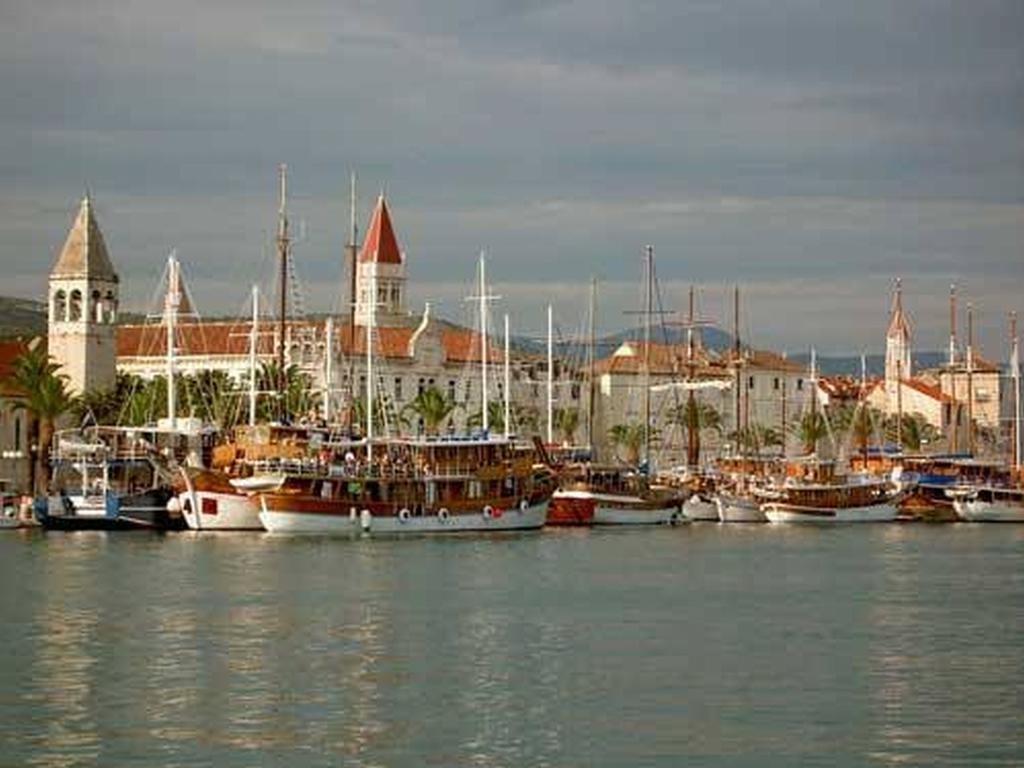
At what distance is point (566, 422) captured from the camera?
15225cm

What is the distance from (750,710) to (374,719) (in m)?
Answer: 6.43

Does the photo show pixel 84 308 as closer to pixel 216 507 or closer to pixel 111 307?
pixel 111 307

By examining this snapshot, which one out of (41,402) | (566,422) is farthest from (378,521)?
(566,422)

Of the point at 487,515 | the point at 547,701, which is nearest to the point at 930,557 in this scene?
the point at 487,515

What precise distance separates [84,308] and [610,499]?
3950 cm

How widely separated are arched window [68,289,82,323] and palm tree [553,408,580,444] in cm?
3280

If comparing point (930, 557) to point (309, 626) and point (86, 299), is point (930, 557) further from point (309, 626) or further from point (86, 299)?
point (86, 299)

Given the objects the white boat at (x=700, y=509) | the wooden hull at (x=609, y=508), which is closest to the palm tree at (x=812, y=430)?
the white boat at (x=700, y=509)

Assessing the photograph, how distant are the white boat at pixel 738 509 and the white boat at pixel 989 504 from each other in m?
16.7

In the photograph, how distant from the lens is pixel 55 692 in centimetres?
3997

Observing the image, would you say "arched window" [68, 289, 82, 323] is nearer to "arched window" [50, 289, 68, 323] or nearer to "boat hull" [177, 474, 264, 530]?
"arched window" [50, 289, 68, 323]

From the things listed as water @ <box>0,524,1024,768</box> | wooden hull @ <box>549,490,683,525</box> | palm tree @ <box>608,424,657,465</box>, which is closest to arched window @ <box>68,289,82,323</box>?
wooden hull @ <box>549,490,683,525</box>

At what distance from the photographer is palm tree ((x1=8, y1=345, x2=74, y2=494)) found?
362ft

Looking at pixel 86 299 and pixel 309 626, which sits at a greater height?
pixel 86 299
